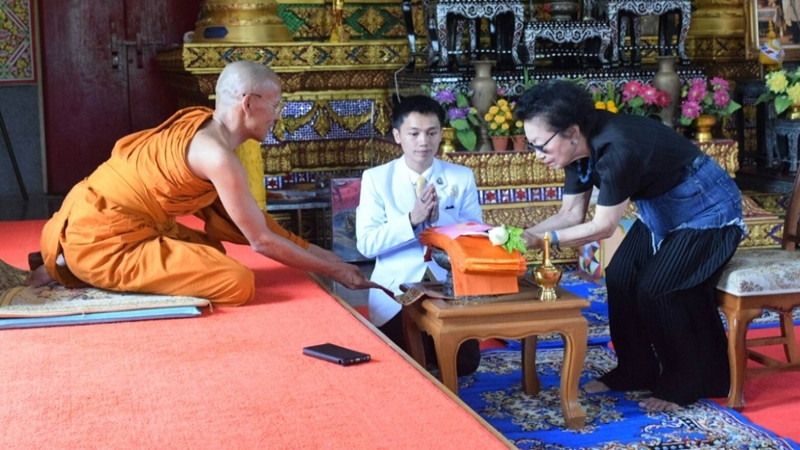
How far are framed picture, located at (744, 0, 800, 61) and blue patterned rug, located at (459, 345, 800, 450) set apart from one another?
4.71 m

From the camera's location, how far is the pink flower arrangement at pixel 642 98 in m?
7.18

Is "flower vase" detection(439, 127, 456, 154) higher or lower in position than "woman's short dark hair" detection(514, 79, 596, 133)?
lower

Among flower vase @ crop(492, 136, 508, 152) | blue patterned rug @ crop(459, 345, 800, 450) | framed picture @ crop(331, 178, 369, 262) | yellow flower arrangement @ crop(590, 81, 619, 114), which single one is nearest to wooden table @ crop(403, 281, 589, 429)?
Result: blue patterned rug @ crop(459, 345, 800, 450)

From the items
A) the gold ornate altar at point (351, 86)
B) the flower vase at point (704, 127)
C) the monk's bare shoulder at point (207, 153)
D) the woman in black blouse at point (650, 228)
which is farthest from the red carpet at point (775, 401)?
the flower vase at point (704, 127)

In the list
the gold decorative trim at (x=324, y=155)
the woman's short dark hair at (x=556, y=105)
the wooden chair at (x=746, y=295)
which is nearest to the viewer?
the woman's short dark hair at (x=556, y=105)

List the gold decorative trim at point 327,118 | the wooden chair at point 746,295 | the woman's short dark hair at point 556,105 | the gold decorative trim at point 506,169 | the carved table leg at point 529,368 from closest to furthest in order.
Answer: the woman's short dark hair at point 556,105, the wooden chair at point 746,295, the carved table leg at point 529,368, the gold decorative trim at point 506,169, the gold decorative trim at point 327,118

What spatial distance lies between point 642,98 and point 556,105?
354cm

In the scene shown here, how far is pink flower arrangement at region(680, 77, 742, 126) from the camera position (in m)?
7.27

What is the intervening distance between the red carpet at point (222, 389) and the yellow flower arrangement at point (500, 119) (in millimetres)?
3049

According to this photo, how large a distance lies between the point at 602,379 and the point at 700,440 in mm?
638

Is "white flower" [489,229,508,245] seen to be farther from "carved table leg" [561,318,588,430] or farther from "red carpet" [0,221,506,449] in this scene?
"red carpet" [0,221,506,449]

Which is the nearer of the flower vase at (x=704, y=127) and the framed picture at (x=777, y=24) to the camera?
the flower vase at (x=704, y=127)

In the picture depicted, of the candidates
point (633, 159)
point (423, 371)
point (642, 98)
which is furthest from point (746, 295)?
point (642, 98)

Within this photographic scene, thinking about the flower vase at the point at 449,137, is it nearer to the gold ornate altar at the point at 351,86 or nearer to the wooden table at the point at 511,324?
the gold ornate altar at the point at 351,86
